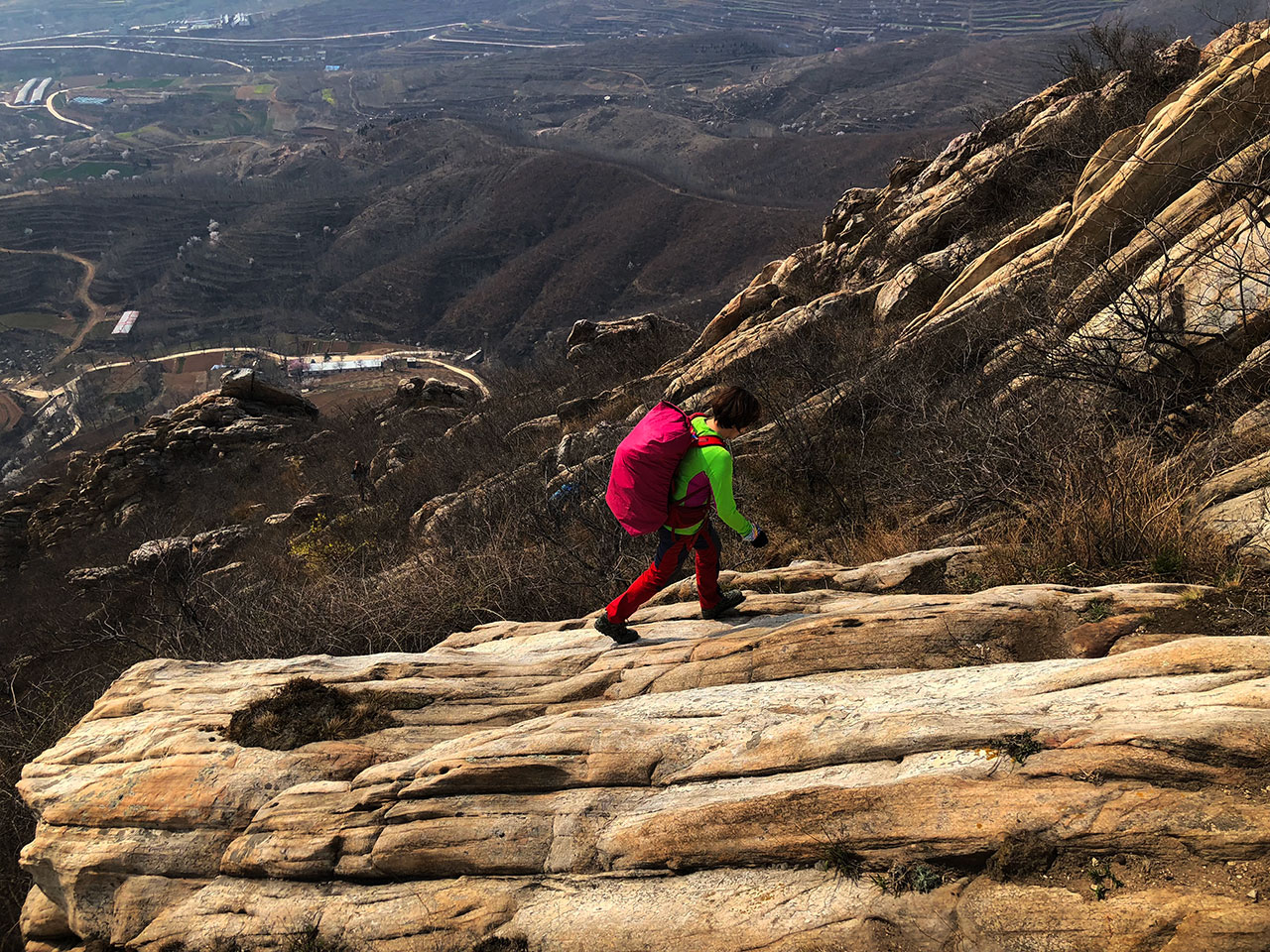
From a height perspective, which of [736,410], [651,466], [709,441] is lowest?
[651,466]

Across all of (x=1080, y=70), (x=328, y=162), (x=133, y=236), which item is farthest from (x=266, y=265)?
(x=1080, y=70)

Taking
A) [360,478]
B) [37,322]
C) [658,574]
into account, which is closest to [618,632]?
[658,574]

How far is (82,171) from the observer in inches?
5974

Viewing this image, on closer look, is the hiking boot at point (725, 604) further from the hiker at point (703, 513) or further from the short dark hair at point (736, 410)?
the short dark hair at point (736, 410)

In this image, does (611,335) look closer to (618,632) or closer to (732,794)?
(618,632)

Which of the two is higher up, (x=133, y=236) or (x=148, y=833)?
(x=133, y=236)

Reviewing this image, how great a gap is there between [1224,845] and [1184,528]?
2.77 m

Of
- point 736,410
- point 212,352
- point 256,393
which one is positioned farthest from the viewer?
point 212,352

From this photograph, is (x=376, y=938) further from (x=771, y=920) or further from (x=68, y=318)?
(x=68, y=318)

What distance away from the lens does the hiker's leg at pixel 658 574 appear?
489 centimetres

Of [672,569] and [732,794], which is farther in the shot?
[672,569]

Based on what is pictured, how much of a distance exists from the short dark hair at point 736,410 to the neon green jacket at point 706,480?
0.44 feet

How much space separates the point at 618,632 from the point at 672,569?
0.67 m

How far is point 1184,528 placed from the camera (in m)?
4.37
